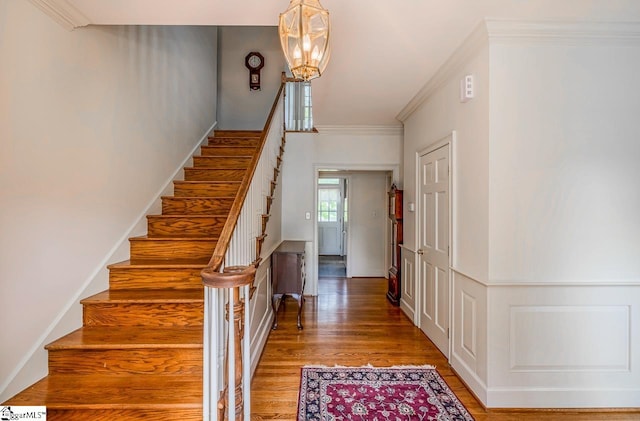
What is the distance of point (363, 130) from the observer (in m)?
4.59

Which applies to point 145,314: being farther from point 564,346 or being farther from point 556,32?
point 556,32

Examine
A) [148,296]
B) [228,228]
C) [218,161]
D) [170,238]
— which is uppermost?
[218,161]

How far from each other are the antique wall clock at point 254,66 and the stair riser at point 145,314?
423 centimetres

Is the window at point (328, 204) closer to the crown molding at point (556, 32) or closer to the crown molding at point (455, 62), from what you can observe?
the crown molding at point (455, 62)

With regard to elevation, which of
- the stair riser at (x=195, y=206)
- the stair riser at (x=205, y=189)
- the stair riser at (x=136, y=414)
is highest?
the stair riser at (x=205, y=189)

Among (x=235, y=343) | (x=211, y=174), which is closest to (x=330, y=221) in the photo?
(x=211, y=174)

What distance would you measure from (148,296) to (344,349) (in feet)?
5.87

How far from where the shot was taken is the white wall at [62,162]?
1610 mm

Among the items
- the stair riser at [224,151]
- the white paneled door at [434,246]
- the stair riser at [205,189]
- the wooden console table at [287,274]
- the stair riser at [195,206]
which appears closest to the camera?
the white paneled door at [434,246]

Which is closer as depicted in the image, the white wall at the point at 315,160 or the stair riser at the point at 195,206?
the stair riser at the point at 195,206

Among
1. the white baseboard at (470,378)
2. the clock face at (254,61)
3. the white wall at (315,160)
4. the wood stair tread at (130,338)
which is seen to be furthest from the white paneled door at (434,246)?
the clock face at (254,61)

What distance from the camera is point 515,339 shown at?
6.84ft

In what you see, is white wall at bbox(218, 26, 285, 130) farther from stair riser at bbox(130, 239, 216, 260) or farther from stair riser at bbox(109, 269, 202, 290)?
stair riser at bbox(109, 269, 202, 290)

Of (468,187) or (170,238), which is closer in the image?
(468,187)
